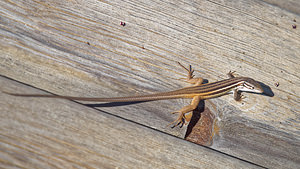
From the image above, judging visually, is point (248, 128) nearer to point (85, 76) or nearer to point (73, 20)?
point (85, 76)

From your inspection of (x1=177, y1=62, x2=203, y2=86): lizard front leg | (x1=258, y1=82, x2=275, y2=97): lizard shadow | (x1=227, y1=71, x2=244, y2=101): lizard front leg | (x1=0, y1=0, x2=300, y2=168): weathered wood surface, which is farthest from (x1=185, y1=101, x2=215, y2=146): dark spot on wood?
(x1=258, y1=82, x2=275, y2=97): lizard shadow

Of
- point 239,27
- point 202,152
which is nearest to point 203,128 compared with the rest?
point 202,152

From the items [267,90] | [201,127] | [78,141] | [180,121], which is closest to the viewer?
[78,141]

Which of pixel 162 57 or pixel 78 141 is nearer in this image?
pixel 78 141

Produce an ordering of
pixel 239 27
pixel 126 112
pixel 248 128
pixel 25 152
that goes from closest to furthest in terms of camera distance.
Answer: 1. pixel 25 152
2. pixel 126 112
3. pixel 248 128
4. pixel 239 27

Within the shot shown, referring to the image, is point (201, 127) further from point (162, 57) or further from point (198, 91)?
point (162, 57)

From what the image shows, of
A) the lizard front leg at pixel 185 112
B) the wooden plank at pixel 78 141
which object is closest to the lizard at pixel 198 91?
the lizard front leg at pixel 185 112

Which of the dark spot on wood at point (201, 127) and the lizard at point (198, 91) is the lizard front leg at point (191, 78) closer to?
the lizard at point (198, 91)

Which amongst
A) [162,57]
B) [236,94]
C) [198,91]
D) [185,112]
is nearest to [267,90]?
[236,94]
